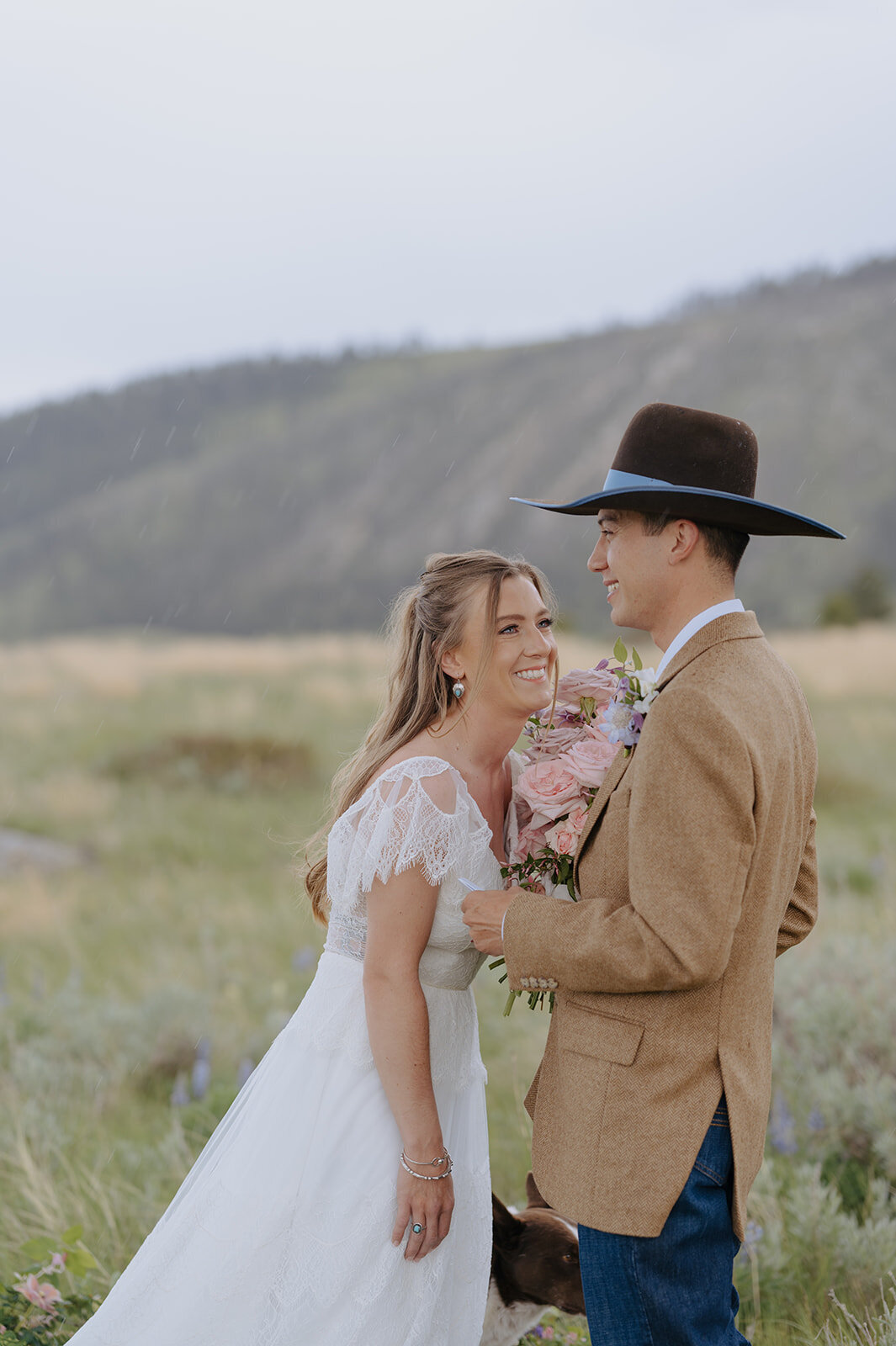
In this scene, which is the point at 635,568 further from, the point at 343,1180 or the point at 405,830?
the point at 343,1180

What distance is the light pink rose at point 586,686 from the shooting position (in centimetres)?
257

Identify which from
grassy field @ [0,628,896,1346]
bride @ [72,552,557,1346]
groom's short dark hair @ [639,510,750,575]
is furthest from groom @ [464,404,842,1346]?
grassy field @ [0,628,896,1346]

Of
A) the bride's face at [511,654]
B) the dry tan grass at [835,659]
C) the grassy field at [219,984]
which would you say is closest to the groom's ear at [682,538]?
the bride's face at [511,654]

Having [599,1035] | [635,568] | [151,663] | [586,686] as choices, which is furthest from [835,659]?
[599,1035]

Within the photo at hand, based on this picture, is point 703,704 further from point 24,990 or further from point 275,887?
point 275,887

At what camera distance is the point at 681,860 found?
197 cm

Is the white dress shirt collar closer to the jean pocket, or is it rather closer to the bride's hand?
the jean pocket

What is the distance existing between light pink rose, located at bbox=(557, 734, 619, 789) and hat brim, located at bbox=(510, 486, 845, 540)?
502 millimetres

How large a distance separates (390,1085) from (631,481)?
1501 millimetres

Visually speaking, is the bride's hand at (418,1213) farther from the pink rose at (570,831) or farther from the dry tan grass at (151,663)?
the dry tan grass at (151,663)

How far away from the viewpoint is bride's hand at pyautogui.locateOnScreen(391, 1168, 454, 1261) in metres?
2.54

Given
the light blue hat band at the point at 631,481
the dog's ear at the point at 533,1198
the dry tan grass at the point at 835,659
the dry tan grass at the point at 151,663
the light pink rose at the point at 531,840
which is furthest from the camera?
the dry tan grass at the point at 151,663

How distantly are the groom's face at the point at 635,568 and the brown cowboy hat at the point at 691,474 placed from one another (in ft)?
0.13

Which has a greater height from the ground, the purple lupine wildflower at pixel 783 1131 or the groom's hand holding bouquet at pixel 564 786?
the groom's hand holding bouquet at pixel 564 786
